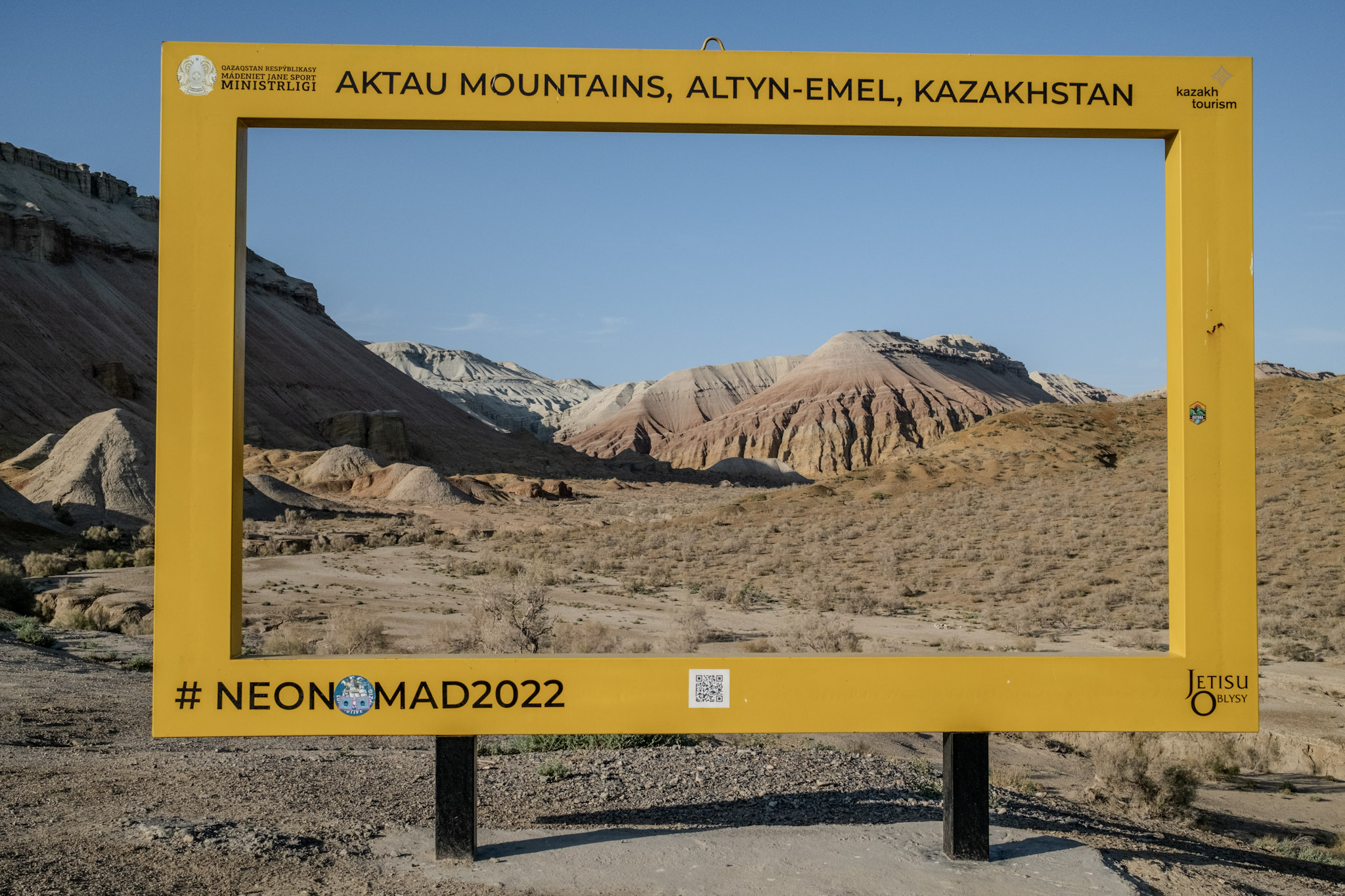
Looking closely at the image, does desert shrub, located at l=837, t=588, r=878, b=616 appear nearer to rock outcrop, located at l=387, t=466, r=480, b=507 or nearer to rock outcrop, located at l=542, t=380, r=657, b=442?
rock outcrop, located at l=387, t=466, r=480, b=507

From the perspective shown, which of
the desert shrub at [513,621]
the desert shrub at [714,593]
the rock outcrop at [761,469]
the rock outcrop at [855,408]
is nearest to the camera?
the desert shrub at [513,621]

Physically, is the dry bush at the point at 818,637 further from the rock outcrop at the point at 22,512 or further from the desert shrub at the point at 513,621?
the rock outcrop at the point at 22,512

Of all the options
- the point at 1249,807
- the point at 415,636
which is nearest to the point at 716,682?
the point at 1249,807

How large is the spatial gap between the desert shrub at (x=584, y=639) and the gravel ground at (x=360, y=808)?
6.93 m

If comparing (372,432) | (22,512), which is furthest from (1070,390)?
(22,512)

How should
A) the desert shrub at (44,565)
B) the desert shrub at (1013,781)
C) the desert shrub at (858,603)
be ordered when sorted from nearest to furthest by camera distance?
the desert shrub at (1013,781) → the desert shrub at (858,603) → the desert shrub at (44,565)

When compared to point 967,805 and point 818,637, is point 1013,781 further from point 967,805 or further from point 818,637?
point 818,637

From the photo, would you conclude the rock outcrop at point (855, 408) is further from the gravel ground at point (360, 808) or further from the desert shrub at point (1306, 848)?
the gravel ground at point (360, 808)

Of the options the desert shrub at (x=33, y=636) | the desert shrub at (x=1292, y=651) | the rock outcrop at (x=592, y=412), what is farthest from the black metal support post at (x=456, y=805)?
the rock outcrop at (x=592, y=412)

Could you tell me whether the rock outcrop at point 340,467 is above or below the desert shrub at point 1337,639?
above

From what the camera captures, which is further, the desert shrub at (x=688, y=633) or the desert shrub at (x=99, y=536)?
the desert shrub at (x=99, y=536)

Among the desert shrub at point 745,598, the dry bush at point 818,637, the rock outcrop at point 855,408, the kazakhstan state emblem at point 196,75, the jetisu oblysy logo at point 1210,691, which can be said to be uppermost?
the rock outcrop at point 855,408

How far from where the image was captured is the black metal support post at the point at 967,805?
159 inches

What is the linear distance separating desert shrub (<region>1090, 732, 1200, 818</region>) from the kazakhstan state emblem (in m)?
8.02
